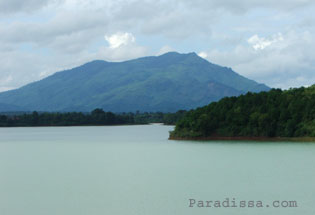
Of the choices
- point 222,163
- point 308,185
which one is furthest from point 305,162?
point 308,185

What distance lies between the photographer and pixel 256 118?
72.6m

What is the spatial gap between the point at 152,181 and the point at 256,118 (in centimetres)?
4071

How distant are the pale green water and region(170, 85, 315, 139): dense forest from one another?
58.8ft

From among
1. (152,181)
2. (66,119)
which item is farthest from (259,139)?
(66,119)

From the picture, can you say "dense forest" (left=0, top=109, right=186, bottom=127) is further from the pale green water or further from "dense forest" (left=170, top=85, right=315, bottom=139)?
the pale green water

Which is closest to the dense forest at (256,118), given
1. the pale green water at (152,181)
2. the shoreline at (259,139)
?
the shoreline at (259,139)

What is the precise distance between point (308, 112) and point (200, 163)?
31.9 metres

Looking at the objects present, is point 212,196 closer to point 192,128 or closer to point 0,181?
point 0,181

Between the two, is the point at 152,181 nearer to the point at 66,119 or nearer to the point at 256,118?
the point at 256,118

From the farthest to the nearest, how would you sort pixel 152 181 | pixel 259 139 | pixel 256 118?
1. pixel 256 118
2. pixel 259 139
3. pixel 152 181

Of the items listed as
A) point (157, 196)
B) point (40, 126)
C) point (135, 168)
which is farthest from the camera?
point (40, 126)

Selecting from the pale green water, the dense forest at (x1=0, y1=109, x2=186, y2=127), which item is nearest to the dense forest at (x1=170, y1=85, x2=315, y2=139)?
the pale green water

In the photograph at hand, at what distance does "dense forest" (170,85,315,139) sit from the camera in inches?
2808

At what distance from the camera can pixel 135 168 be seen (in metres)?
42.1
